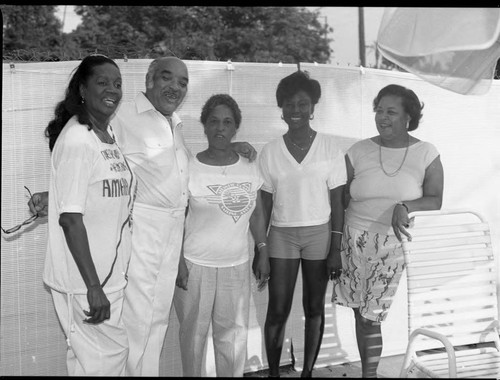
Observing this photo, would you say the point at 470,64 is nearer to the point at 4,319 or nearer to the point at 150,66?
the point at 150,66

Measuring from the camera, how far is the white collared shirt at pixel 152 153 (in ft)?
11.6

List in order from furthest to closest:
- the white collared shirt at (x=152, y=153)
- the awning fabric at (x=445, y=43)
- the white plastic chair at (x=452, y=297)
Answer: the white collared shirt at (x=152, y=153) → the white plastic chair at (x=452, y=297) → the awning fabric at (x=445, y=43)

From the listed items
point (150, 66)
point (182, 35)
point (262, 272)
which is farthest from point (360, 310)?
point (182, 35)

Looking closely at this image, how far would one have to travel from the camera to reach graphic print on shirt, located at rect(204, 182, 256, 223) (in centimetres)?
365

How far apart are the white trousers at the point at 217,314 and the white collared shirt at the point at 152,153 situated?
45 centimetres

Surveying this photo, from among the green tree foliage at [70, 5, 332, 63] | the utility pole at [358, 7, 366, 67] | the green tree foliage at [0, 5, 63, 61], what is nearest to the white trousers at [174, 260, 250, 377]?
the utility pole at [358, 7, 366, 67]

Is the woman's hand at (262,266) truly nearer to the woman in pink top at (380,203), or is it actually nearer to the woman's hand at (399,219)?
the woman in pink top at (380,203)

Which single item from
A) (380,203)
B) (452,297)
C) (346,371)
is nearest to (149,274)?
(380,203)

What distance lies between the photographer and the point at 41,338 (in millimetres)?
4008

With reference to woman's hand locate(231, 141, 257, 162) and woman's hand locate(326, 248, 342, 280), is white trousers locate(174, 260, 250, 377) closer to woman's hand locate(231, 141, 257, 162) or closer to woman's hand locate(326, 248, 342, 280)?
woman's hand locate(326, 248, 342, 280)

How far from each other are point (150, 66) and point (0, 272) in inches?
59.2

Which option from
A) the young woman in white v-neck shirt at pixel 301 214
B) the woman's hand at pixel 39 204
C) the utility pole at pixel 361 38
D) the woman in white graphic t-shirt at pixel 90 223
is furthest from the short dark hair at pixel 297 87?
the woman's hand at pixel 39 204

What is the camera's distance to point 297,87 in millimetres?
4094

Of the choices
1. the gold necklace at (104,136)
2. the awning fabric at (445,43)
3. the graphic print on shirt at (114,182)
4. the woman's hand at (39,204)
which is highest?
the awning fabric at (445,43)
